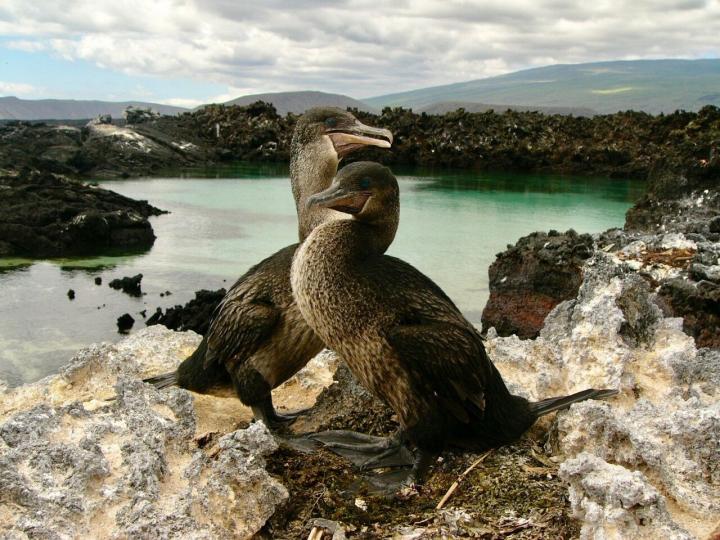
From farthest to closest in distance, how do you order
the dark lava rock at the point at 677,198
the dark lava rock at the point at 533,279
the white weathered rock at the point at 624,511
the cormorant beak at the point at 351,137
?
the dark lava rock at the point at 677,198 < the dark lava rock at the point at 533,279 < the cormorant beak at the point at 351,137 < the white weathered rock at the point at 624,511

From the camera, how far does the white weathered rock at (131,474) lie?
2445 mm

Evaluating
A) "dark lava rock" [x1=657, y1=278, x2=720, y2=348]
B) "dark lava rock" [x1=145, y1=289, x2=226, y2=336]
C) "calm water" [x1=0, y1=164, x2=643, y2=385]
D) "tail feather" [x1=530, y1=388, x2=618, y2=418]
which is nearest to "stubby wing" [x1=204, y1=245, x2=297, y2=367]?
"tail feather" [x1=530, y1=388, x2=618, y2=418]

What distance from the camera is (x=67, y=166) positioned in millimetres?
17625

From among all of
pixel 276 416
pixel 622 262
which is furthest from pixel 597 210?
pixel 276 416

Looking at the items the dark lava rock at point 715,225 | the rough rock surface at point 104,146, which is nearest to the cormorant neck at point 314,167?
the dark lava rock at point 715,225

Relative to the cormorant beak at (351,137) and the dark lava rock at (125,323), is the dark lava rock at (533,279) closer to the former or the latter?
the cormorant beak at (351,137)

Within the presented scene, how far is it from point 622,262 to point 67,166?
15.1 meters

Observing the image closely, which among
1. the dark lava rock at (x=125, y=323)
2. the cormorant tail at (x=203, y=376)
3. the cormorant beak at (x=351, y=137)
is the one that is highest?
the cormorant beak at (x=351, y=137)

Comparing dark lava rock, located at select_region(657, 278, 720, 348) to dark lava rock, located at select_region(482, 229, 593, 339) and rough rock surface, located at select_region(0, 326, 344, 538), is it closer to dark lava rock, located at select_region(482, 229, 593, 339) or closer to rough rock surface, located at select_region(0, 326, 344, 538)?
dark lava rock, located at select_region(482, 229, 593, 339)

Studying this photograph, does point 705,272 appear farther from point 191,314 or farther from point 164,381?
point 191,314

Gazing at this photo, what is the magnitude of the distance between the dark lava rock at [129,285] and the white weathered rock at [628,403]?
5.63 meters

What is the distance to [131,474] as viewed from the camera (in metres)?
2.62

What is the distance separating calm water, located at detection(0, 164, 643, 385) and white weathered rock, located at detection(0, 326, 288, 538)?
4018 mm

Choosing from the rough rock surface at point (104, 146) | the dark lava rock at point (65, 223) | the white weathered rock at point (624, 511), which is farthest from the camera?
the rough rock surface at point (104, 146)
